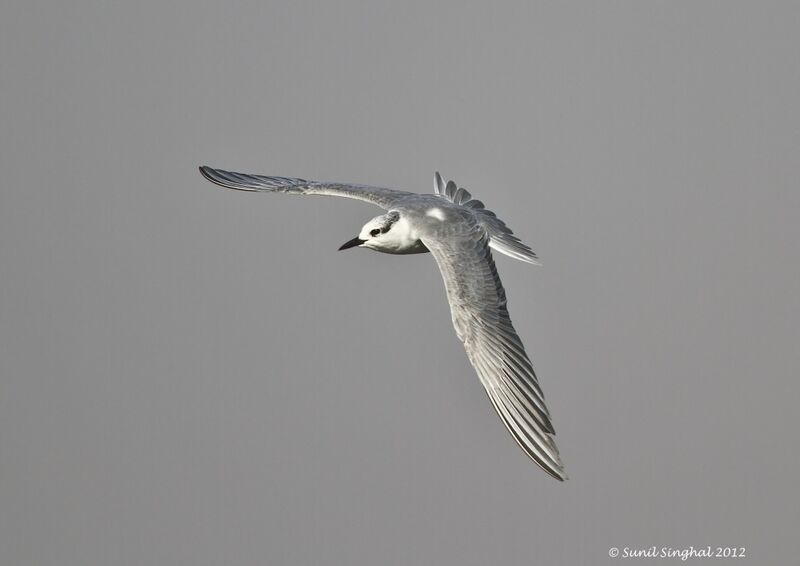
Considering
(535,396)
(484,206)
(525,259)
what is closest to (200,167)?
(484,206)

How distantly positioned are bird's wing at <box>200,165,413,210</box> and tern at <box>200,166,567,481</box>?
1cm

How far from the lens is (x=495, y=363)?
9352 mm

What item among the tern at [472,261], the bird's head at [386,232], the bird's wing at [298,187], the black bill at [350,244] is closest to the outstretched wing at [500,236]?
the tern at [472,261]

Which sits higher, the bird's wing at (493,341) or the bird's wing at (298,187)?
the bird's wing at (298,187)

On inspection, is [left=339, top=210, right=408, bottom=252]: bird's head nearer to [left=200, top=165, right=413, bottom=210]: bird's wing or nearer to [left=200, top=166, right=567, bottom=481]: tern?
[left=200, top=166, right=567, bottom=481]: tern

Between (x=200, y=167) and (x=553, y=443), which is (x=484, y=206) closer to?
(x=200, y=167)

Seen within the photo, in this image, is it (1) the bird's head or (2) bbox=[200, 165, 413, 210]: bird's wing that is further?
(2) bbox=[200, 165, 413, 210]: bird's wing

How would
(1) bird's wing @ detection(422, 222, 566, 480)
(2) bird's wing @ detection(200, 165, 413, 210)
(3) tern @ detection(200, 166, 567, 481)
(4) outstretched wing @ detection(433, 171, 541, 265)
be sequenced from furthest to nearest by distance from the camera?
1. (2) bird's wing @ detection(200, 165, 413, 210)
2. (4) outstretched wing @ detection(433, 171, 541, 265)
3. (3) tern @ detection(200, 166, 567, 481)
4. (1) bird's wing @ detection(422, 222, 566, 480)

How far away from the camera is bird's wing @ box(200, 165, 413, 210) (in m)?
12.3

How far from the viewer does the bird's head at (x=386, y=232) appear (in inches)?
438

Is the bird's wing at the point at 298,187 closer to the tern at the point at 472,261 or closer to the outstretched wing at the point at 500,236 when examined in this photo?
the tern at the point at 472,261

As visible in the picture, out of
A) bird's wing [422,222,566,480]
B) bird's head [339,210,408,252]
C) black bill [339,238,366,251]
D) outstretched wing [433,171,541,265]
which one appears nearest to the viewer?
bird's wing [422,222,566,480]

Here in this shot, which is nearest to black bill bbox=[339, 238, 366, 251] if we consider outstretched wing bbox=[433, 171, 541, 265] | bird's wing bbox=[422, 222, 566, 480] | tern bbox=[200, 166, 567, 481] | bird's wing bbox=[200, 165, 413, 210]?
tern bbox=[200, 166, 567, 481]

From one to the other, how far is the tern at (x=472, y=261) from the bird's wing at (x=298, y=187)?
1cm
